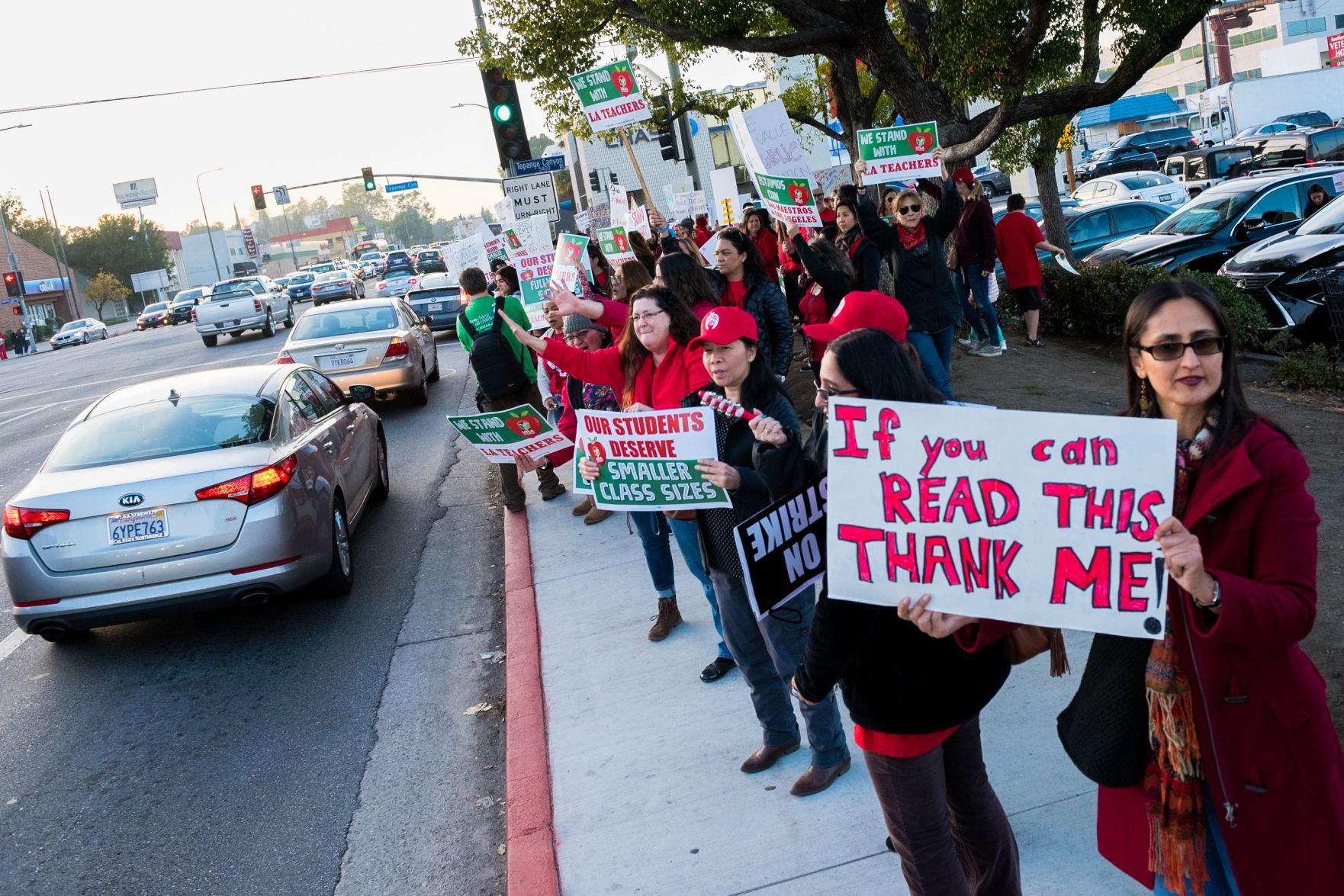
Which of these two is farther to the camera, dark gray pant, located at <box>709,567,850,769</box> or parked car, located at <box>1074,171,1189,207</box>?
parked car, located at <box>1074,171,1189,207</box>

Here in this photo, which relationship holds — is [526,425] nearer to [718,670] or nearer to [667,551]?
[667,551]

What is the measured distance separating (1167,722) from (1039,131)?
17.1m

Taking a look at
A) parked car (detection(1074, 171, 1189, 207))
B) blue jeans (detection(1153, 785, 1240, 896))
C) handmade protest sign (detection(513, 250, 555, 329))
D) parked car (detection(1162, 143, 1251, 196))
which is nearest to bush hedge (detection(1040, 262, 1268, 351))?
handmade protest sign (detection(513, 250, 555, 329))

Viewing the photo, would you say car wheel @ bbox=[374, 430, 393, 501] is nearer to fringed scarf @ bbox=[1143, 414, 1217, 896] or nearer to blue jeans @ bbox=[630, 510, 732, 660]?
blue jeans @ bbox=[630, 510, 732, 660]

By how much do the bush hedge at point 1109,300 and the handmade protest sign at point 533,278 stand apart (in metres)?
6.02

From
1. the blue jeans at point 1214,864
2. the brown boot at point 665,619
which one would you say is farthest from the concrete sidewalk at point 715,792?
the blue jeans at point 1214,864

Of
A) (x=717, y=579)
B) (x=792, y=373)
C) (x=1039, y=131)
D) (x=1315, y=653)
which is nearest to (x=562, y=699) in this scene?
(x=717, y=579)

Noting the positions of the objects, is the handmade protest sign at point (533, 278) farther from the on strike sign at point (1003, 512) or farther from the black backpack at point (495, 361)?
the on strike sign at point (1003, 512)

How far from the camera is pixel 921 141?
9.65 m

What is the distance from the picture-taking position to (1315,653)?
4.52 metres

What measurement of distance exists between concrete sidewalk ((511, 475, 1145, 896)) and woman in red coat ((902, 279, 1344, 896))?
111 cm

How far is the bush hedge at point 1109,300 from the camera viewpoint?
11.3 meters

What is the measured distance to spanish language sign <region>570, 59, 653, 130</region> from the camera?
12203mm

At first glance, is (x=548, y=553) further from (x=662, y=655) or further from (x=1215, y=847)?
(x=1215, y=847)
